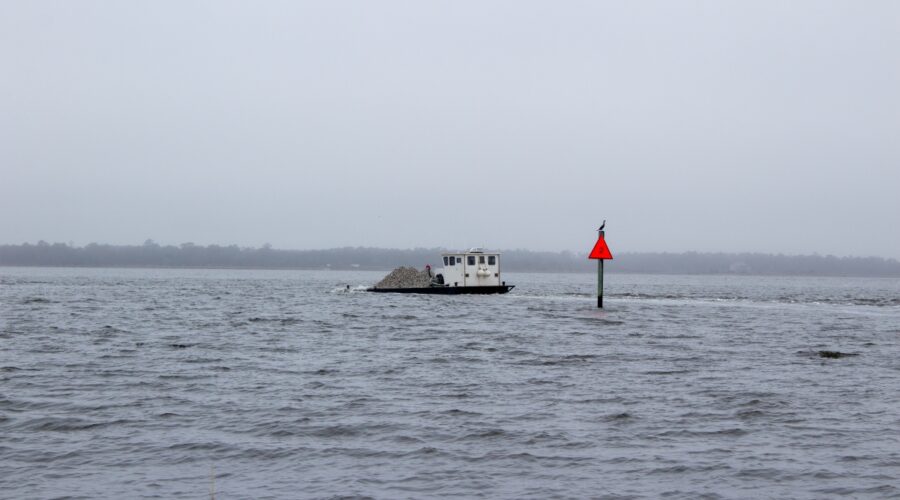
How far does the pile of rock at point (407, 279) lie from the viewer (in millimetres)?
69062

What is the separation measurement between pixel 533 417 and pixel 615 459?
302 cm

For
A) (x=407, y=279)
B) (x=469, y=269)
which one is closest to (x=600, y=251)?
(x=469, y=269)

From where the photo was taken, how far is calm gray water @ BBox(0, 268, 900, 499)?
11.4m

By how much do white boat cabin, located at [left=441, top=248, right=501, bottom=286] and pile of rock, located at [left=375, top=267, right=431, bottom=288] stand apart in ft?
14.0

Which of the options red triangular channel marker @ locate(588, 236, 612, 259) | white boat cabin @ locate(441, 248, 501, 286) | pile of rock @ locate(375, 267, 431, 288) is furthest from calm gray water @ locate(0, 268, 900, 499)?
pile of rock @ locate(375, 267, 431, 288)

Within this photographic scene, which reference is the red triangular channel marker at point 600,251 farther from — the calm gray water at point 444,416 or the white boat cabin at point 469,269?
the white boat cabin at point 469,269

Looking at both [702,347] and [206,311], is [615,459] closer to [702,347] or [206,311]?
[702,347]

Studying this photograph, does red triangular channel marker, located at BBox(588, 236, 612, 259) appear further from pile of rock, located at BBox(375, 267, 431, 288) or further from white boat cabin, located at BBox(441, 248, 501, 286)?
pile of rock, located at BBox(375, 267, 431, 288)

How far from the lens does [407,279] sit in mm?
70688

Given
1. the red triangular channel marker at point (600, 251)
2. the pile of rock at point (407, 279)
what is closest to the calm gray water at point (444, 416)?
the red triangular channel marker at point (600, 251)

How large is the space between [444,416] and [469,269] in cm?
4758

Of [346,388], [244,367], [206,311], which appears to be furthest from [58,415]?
[206,311]

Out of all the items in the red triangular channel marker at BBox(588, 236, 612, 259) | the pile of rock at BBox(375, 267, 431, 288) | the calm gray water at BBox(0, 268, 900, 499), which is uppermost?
the red triangular channel marker at BBox(588, 236, 612, 259)

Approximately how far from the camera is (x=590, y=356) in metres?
25.4
